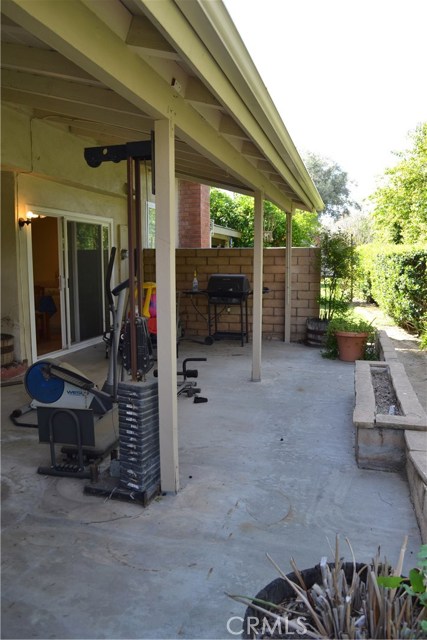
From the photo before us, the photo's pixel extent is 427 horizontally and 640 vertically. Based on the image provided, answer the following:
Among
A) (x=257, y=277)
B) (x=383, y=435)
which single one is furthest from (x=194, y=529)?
(x=257, y=277)

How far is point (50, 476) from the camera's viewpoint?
338cm

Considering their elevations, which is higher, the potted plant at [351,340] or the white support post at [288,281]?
the white support post at [288,281]

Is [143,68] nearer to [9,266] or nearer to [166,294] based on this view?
[166,294]

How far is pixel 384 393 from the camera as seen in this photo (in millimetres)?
4660

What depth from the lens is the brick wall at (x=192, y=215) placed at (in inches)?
488

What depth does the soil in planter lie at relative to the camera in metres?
4.11

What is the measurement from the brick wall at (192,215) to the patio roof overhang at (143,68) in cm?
803

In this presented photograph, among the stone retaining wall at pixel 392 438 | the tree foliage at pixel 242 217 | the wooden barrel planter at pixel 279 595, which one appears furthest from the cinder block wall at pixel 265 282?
the wooden barrel planter at pixel 279 595

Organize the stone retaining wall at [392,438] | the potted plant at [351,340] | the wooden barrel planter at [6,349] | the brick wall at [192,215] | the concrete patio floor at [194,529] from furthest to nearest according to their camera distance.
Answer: the brick wall at [192,215], the potted plant at [351,340], the wooden barrel planter at [6,349], the stone retaining wall at [392,438], the concrete patio floor at [194,529]

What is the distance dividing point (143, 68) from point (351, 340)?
5.56 m

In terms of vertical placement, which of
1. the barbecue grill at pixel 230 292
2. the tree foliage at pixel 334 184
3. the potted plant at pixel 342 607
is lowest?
the potted plant at pixel 342 607

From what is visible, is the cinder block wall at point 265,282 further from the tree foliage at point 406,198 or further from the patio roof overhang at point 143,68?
the patio roof overhang at point 143,68

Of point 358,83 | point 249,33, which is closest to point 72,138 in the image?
point 249,33

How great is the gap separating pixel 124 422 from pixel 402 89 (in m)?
23.3
